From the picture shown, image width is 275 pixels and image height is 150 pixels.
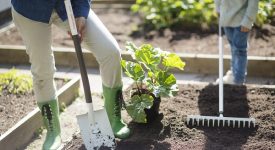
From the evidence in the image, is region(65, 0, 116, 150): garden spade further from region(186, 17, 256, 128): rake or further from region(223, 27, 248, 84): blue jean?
region(223, 27, 248, 84): blue jean

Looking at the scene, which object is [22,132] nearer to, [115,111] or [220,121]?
[115,111]

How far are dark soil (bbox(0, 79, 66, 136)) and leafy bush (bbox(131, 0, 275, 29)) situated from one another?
2.16 metres

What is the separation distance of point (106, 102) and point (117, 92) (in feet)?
0.43

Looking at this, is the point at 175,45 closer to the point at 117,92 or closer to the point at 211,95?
the point at 211,95

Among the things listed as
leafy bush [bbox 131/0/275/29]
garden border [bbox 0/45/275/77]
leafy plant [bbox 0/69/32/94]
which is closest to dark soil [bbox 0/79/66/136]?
leafy plant [bbox 0/69/32/94]

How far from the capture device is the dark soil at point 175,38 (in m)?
5.59

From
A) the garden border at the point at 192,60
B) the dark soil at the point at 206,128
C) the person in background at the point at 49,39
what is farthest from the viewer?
the garden border at the point at 192,60

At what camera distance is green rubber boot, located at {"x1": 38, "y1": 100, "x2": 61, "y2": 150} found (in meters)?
3.65

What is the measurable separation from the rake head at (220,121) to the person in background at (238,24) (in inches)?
34.9

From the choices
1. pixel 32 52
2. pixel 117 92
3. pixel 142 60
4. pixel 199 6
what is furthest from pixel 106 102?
pixel 199 6

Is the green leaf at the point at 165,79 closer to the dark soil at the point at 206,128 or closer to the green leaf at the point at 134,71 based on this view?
the green leaf at the point at 134,71

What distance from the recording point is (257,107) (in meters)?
4.00

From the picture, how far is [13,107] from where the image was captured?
14.3 ft

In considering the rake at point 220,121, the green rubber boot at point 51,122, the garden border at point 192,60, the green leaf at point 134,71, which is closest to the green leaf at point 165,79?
the green leaf at point 134,71
